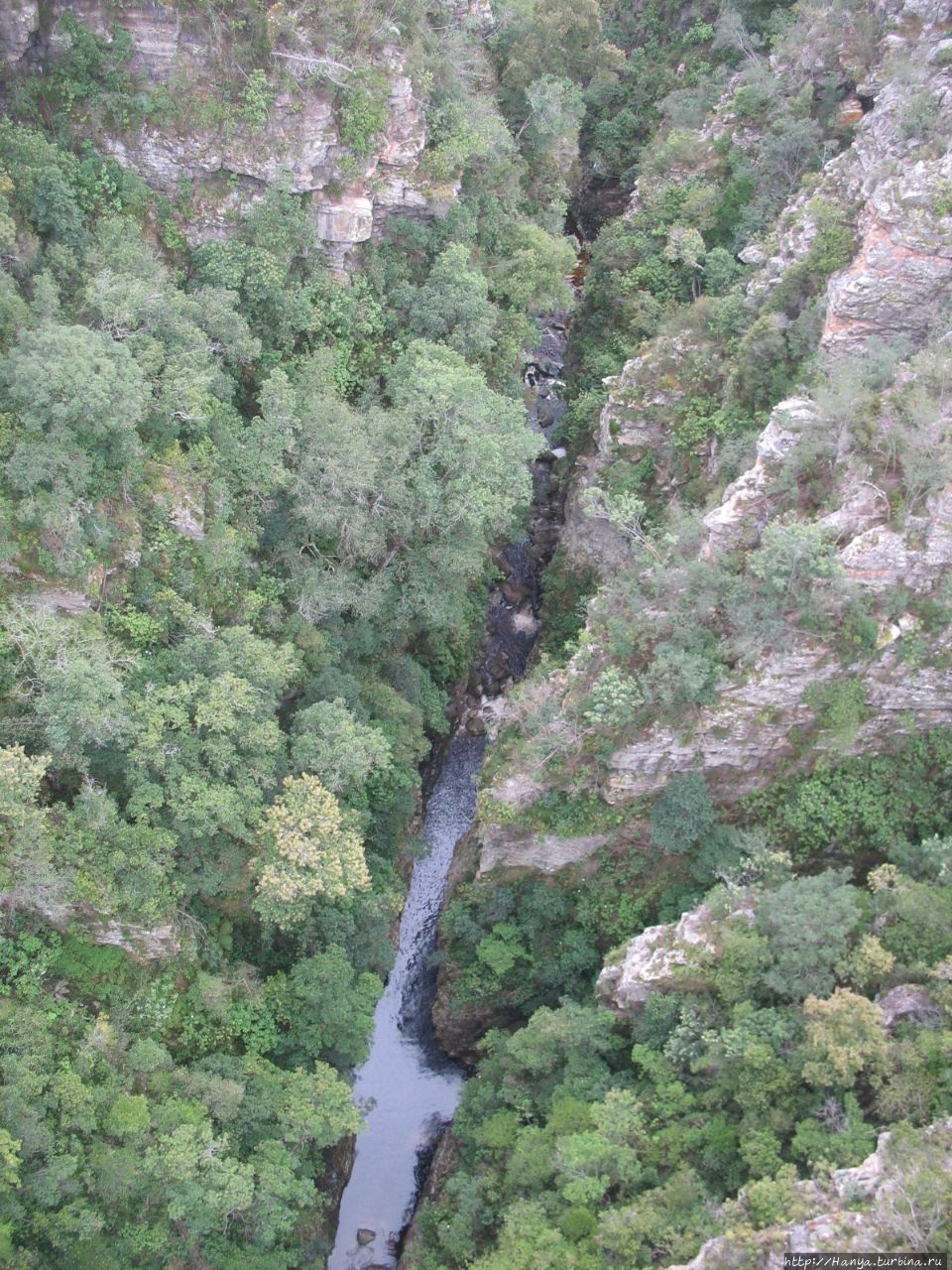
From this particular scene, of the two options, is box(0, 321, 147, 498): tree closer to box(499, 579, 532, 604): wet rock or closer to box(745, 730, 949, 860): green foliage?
box(499, 579, 532, 604): wet rock

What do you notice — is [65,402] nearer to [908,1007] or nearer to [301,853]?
[301,853]

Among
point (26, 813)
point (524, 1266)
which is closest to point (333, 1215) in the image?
point (524, 1266)

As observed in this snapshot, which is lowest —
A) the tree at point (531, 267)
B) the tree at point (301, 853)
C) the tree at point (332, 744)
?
the tree at point (301, 853)

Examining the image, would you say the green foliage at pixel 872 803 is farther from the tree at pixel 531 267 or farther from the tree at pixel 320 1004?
the tree at pixel 531 267

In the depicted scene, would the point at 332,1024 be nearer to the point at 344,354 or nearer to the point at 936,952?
the point at 936,952

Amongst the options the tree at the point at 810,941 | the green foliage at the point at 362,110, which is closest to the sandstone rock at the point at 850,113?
the green foliage at the point at 362,110

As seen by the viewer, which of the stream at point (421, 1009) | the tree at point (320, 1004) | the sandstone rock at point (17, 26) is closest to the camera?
the sandstone rock at point (17, 26)

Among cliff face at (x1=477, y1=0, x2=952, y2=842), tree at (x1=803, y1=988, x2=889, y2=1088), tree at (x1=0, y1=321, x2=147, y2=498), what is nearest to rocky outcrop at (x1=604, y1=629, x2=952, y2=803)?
cliff face at (x1=477, y1=0, x2=952, y2=842)
